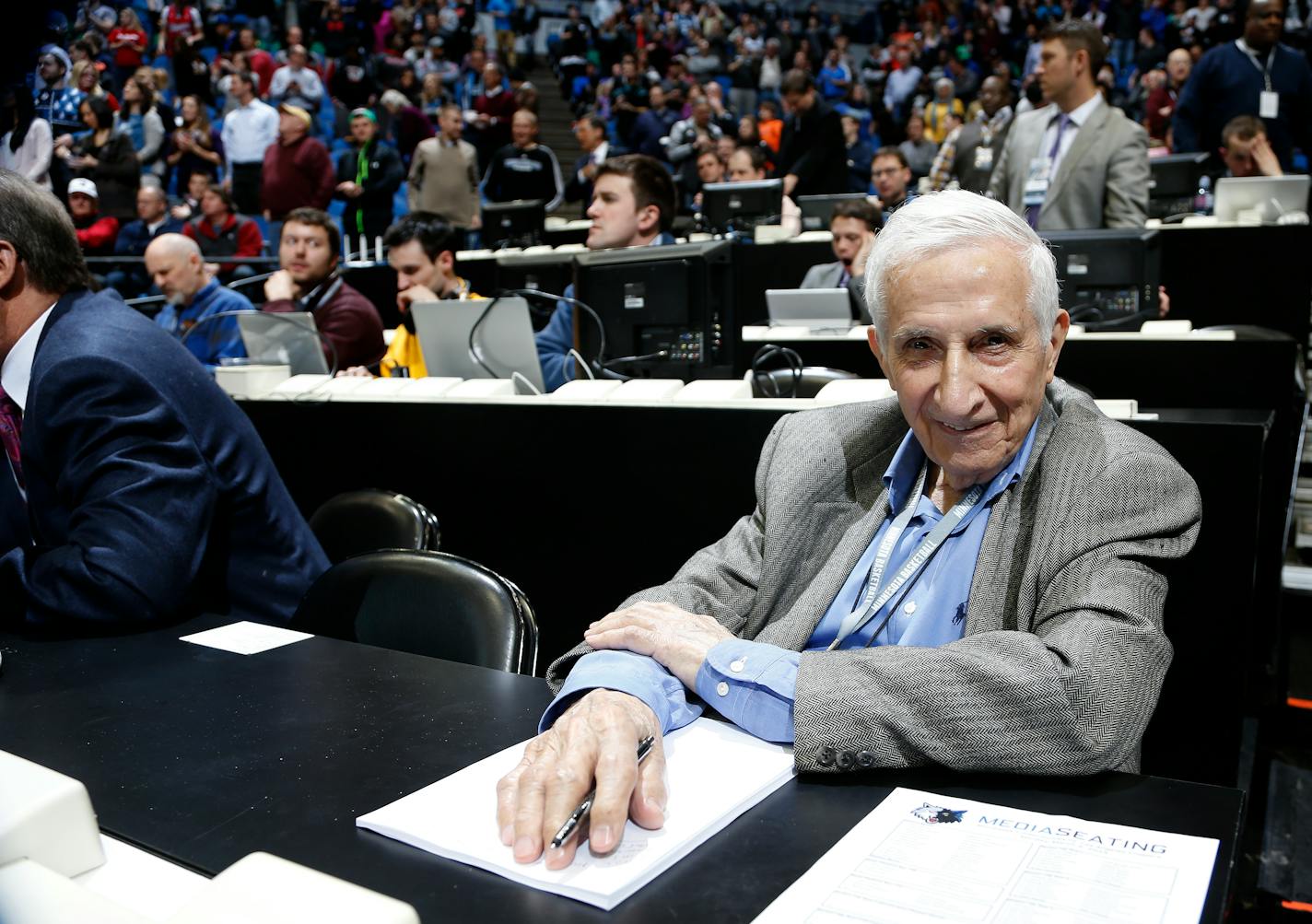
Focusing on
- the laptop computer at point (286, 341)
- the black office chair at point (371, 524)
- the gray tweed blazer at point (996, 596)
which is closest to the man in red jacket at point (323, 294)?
the laptop computer at point (286, 341)

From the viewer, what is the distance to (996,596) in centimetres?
132

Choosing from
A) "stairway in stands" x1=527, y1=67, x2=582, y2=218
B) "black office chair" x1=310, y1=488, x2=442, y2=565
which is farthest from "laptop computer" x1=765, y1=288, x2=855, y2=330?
"stairway in stands" x1=527, y1=67, x2=582, y2=218

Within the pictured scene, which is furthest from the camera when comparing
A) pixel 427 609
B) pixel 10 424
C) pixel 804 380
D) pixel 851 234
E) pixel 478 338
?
pixel 851 234

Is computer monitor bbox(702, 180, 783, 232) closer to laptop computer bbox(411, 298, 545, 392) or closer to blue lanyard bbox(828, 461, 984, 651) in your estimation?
laptop computer bbox(411, 298, 545, 392)

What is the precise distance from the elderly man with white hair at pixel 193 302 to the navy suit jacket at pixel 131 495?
8.56 ft

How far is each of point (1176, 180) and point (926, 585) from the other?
18.1 feet

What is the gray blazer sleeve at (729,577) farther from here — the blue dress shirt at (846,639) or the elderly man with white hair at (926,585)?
the blue dress shirt at (846,639)

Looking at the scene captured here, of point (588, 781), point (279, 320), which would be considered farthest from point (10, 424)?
point (279, 320)

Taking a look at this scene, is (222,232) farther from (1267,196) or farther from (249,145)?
(1267,196)

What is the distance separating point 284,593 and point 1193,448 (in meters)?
1.70

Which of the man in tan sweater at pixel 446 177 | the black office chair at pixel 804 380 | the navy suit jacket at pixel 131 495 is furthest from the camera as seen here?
the man in tan sweater at pixel 446 177

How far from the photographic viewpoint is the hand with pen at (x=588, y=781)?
3.10 ft

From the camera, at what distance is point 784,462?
1.55m

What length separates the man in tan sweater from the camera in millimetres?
8734
